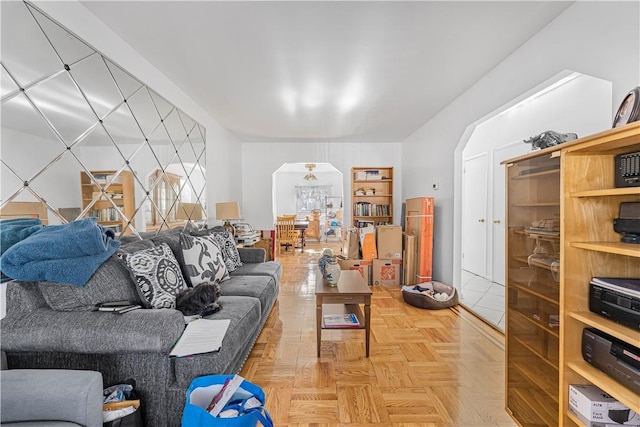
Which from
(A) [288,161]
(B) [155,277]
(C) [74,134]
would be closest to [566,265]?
(B) [155,277]

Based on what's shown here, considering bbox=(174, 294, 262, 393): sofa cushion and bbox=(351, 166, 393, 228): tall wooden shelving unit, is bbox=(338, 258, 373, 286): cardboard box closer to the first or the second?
bbox=(351, 166, 393, 228): tall wooden shelving unit

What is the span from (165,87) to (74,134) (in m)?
1.28

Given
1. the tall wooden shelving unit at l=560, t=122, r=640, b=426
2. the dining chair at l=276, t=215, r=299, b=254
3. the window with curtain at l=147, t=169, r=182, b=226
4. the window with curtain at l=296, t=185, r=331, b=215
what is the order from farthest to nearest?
the window with curtain at l=296, t=185, r=331, b=215 → the dining chair at l=276, t=215, r=299, b=254 → the window with curtain at l=147, t=169, r=182, b=226 → the tall wooden shelving unit at l=560, t=122, r=640, b=426

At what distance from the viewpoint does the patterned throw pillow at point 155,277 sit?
1.75 meters

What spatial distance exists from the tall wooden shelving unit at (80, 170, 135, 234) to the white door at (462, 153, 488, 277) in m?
4.39

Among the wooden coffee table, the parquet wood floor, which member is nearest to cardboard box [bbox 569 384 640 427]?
the parquet wood floor

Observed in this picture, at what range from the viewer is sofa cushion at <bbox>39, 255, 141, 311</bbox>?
144 cm

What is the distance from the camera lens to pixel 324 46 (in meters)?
2.29

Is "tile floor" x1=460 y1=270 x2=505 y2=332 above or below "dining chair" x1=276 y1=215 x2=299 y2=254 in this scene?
below

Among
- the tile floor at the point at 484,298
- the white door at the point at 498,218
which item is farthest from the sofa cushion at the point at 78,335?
the white door at the point at 498,218

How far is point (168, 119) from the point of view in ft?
9.68

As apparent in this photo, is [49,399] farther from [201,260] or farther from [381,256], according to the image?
[381,256]

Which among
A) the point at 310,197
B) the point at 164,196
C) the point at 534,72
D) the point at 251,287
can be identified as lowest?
the point at 251,287

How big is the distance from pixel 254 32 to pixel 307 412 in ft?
8.46
